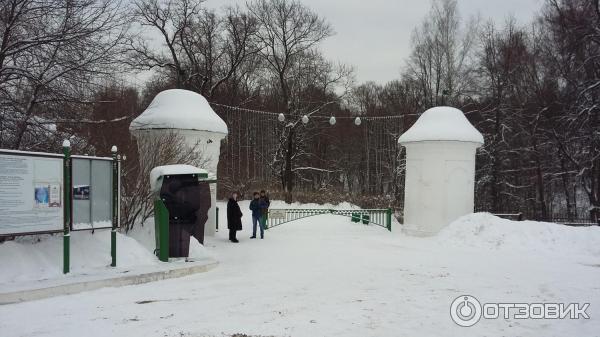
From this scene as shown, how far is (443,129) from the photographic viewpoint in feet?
54.6

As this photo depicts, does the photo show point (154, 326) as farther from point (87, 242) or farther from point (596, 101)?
point (596, 101)

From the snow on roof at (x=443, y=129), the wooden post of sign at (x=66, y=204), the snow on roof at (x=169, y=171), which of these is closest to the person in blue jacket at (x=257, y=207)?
the snow on roof at (x=169, y=171)

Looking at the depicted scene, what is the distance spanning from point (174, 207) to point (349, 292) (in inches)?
172

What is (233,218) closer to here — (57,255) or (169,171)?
(169,171)

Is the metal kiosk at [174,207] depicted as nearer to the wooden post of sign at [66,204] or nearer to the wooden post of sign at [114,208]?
the wooden post of sign at [114,208]

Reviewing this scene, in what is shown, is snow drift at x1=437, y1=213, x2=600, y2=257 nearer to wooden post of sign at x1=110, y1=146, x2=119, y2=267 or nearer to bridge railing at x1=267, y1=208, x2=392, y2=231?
bridge railing at x1=267, y1=208, x2=392, y2=231

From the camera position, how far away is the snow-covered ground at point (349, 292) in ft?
18.7

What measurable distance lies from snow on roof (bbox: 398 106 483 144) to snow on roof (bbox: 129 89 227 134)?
6.81 m

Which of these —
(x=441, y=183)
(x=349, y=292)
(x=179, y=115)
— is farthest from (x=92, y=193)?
(x=441, y=183)

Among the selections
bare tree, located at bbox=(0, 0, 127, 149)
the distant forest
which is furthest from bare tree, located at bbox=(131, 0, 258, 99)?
bare tree, located at bbox=(0, 0, 127, 149)

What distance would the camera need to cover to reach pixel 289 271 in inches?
380

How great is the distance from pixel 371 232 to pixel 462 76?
17485mm

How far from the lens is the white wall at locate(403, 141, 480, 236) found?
54.2 ft

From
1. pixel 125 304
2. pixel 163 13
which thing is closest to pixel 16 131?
pixel 125 304
